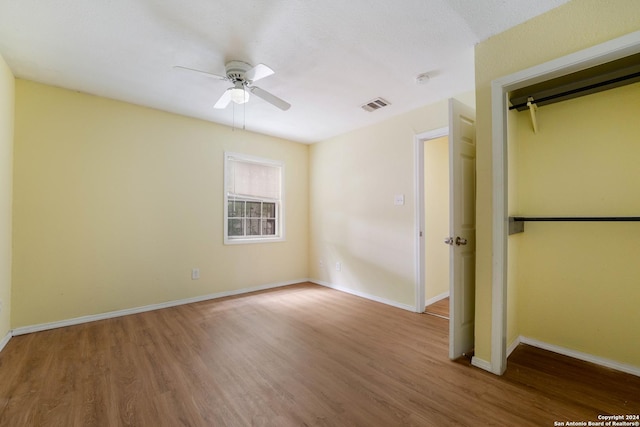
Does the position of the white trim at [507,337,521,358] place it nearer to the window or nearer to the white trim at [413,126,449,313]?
the white trim at [413,126,449,313]

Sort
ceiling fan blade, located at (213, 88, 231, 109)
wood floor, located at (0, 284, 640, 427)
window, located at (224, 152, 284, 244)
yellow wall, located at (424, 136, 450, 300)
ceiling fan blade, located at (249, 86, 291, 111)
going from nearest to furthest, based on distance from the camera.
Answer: wood floor, located at (0, 284, 640, 427) → ceiling fan blade, located at (249, 86, 291, 111) → ceiling fan blade, located at (213, 88, 231, 109) → yellow wall, located at (424, 136, 450, 300) → window, located at (224, 152, 284, 244)

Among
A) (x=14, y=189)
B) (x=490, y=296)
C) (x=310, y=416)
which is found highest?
(x=14, y=189)

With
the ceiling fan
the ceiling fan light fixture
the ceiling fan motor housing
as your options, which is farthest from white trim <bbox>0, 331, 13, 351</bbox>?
the ceiling fan motor housing

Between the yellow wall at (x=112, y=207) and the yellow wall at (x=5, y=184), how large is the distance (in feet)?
0.29

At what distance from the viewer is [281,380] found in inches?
76.9

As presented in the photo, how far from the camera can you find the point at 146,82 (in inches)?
110

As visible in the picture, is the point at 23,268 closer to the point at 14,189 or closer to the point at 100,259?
the point at 100,259

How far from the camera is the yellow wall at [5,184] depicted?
2404mm

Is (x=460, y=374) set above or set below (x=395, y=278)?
below

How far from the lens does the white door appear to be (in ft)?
7.15

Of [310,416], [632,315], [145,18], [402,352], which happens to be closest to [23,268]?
[145,18]

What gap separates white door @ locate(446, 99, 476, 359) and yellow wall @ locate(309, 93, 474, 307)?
3.10 ft

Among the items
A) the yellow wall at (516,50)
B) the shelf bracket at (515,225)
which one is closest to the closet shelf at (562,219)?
the shelf bracket at (515,225)

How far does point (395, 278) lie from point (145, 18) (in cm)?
363
